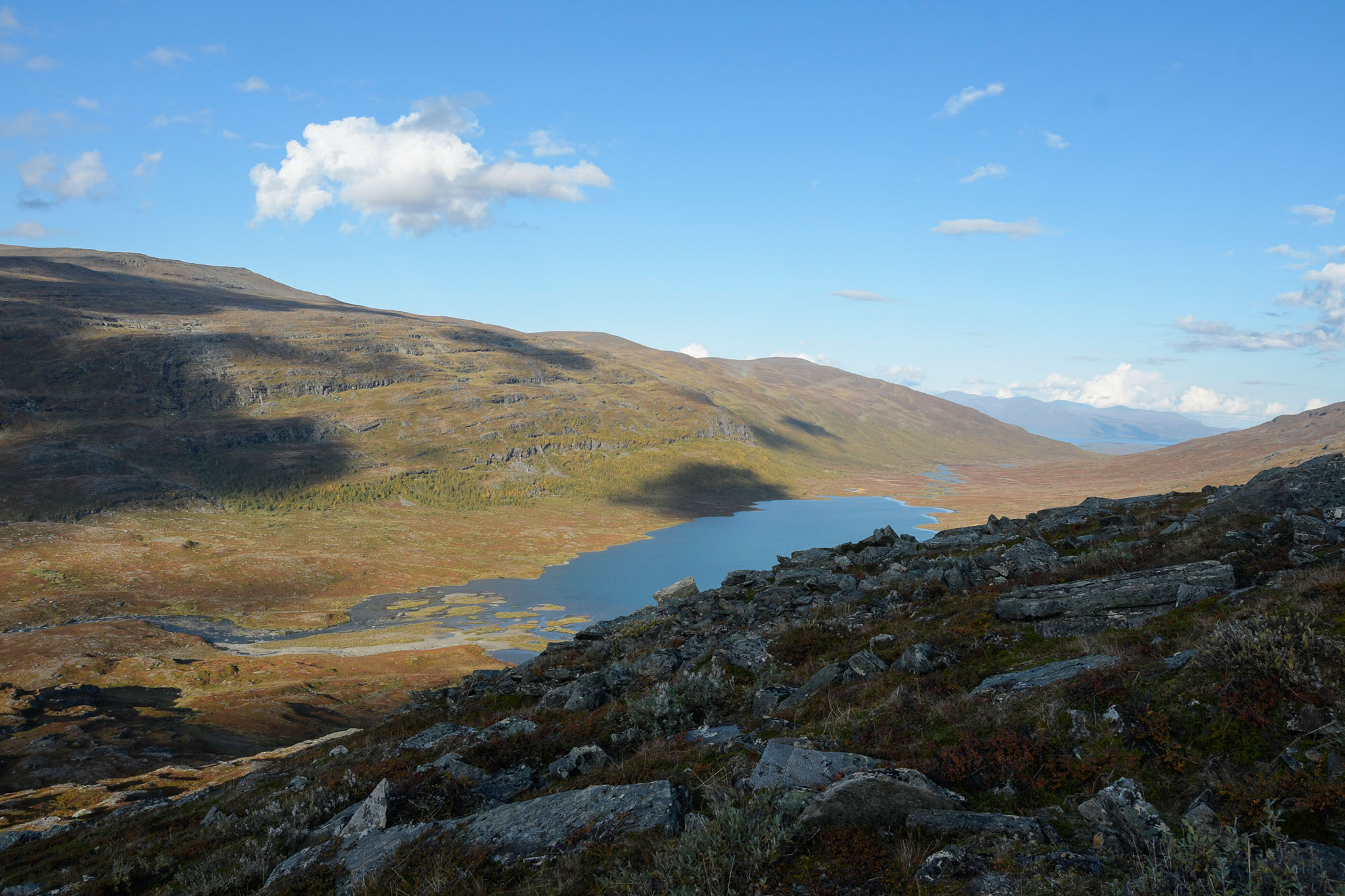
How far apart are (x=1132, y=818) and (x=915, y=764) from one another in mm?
2463

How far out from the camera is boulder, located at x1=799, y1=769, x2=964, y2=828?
693 cm

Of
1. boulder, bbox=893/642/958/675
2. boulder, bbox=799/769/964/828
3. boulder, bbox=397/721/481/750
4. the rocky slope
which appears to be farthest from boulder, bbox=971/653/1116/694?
boulder, bbox=397/721/481/750

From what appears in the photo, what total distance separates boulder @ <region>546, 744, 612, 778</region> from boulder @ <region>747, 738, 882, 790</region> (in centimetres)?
436

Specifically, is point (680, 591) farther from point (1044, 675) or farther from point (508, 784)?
point (1044, 675)

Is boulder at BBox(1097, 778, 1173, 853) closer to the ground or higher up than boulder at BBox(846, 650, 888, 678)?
higher up

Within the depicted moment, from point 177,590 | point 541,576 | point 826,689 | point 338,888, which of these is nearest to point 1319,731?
point 826,689

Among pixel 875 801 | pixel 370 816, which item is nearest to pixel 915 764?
pixel 875 801

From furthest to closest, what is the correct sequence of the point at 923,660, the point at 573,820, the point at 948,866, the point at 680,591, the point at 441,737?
the point at 680,591
the point at 441,737
the point at 923,660
the point at 573,820
the point at 948,866

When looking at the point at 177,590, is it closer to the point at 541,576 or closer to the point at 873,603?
the point at 541,576

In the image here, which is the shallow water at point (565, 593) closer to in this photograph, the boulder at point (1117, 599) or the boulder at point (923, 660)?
the boulder at point (923, 660)

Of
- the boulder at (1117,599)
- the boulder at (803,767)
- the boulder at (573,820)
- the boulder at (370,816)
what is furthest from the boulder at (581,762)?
Result: the boulder at (1117,599)

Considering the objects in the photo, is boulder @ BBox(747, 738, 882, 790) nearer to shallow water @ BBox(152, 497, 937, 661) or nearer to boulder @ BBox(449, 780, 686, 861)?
boulder @ BBox(449, 780, 686, 861)

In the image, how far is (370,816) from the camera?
1009cm

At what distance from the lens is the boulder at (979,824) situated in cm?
632
